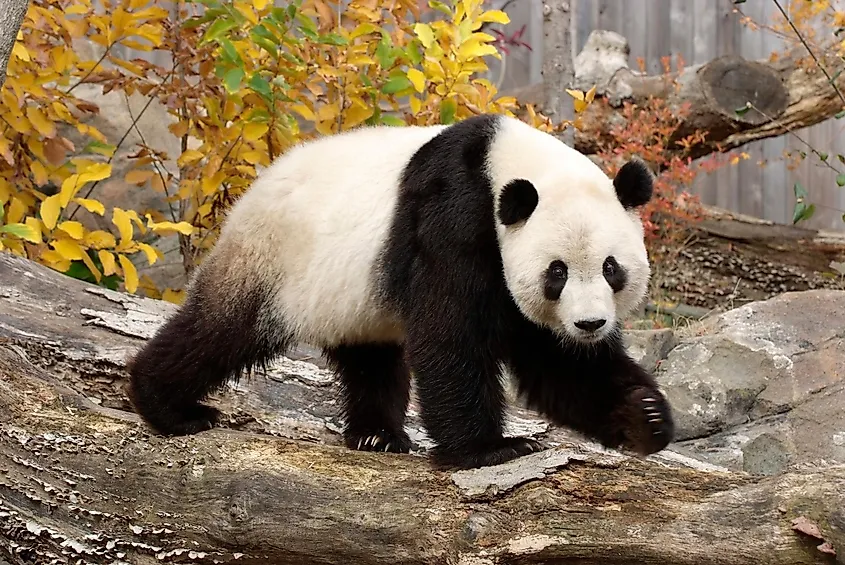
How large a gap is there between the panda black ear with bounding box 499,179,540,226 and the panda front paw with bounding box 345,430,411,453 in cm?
115

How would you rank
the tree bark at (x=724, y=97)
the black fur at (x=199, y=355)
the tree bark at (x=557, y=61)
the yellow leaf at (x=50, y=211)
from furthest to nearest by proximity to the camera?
the tree bark at (x=724, y=97), the tree bark at (x=557, y=61), the yellow leaf at (x=50, y=211), the black fur at (x=199, y=355)

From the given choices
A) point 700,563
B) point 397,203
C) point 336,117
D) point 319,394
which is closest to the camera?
point 700,563

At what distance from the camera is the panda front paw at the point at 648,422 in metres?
2.75

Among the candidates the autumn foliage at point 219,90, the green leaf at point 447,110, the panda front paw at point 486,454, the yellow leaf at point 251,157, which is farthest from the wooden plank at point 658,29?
the panda front paw at point 486,454

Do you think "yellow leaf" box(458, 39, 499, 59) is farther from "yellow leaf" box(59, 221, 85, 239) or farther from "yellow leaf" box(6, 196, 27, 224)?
"yellow leaf" box(6, 196, 27, 224)

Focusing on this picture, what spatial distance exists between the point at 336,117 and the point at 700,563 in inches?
118

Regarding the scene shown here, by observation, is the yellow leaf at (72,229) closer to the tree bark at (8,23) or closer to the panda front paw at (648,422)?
the tree bark at (8,23)

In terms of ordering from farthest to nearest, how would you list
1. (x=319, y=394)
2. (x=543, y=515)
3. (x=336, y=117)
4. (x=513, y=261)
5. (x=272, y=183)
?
(x=336, y=117)
(x=319, y=394)
(x=272, y=183)
(x=513, y=261)
(x=543, y=515)

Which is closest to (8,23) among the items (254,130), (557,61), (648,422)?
(254,130)

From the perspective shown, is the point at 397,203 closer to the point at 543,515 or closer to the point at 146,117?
the point at 543,515

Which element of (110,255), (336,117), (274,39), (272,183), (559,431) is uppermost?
(274,39)

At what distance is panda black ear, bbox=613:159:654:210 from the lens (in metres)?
2.79

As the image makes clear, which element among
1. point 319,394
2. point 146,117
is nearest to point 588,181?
point 319,394

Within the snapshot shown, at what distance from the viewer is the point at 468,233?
9.13 ft
